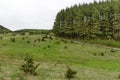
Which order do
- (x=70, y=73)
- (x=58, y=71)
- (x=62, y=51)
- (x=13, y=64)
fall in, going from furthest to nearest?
(x=62, y=51), (x=13, y=64), (x=58, y=71), (x=70, y=73)

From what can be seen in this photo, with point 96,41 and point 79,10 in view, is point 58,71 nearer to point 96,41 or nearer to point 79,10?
point 96,41

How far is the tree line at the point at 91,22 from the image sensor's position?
11806cm

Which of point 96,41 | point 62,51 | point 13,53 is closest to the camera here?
point 13,53

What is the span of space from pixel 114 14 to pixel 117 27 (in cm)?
808

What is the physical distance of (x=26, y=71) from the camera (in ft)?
125

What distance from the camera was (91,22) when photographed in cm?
12344

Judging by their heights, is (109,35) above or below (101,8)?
below

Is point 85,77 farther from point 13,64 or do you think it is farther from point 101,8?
point 101,8

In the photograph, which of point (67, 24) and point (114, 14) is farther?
point (67, 24)

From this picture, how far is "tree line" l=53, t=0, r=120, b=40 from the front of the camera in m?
118

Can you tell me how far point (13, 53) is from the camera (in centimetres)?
5738

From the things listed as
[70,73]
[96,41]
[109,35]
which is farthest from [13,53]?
[109,35]

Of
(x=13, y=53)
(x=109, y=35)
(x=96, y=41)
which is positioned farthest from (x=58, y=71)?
(x=109, y=35)

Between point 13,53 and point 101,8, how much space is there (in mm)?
77968
